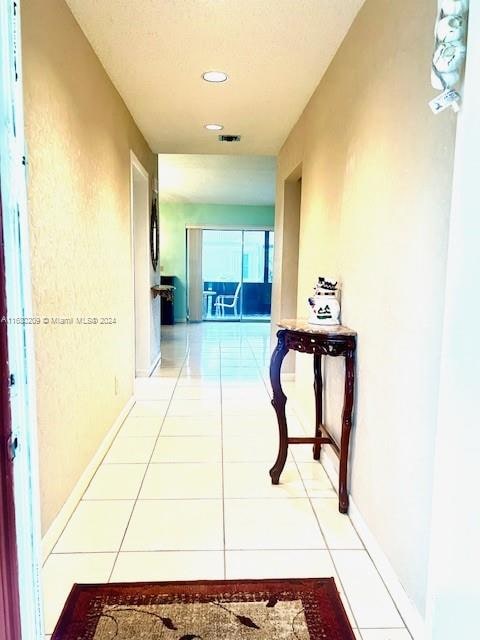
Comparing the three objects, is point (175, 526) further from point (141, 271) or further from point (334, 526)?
point (141, 271)

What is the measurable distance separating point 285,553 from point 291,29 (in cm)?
247

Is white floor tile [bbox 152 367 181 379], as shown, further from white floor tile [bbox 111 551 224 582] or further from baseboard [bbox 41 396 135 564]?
white floor tile [bbox 111 551 224 582]

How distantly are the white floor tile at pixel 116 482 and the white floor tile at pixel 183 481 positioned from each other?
0.17 feet

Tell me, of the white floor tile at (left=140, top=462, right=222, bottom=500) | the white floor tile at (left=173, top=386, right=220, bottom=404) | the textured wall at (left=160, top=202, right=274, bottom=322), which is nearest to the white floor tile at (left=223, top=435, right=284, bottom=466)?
the white floor tile at (left=140, top=462, right=222, bottom=500)

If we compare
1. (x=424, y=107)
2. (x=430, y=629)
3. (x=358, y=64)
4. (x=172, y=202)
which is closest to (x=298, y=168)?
(x=358, y=64)

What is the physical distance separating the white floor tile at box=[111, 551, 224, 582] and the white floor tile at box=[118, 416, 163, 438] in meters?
1.30

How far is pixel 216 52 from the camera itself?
2.48 metres

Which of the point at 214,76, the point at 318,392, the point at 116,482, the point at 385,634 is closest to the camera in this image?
the point at 385,634

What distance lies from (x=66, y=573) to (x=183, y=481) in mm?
812

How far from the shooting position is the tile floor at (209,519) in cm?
165

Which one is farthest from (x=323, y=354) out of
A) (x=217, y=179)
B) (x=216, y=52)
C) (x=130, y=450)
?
(x=217, y=179)

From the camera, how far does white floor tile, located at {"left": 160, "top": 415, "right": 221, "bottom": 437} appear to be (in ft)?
10.1

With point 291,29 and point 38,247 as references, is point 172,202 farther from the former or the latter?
point 38,247

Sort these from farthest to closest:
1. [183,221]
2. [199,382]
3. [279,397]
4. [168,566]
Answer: [183,221], [199,382], [279,397], [168,566]
